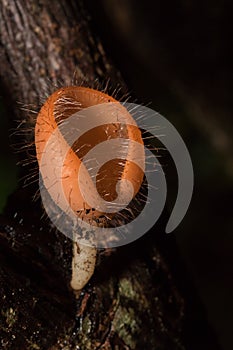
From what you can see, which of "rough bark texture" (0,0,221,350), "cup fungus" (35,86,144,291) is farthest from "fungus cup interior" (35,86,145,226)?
"rough bark texture" (0,0,221,350)

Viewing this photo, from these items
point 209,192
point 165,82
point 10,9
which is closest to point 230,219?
point 209,192

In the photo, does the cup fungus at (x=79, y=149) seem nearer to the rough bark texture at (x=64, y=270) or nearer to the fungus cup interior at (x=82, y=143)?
the fungus cup interior at (x=82, y=143)

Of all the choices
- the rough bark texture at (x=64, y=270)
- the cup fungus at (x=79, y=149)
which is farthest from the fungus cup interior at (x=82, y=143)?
the rough bark texture at (x=64, y=270)

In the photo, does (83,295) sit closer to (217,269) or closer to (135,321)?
(135,321)

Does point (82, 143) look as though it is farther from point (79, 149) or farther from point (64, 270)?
point (64, 270)

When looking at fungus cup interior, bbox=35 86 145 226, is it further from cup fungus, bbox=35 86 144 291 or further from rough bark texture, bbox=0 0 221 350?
rough bark texture, bbox=0 0 221 350

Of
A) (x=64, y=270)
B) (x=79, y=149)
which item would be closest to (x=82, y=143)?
(x=79, y=149)
